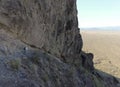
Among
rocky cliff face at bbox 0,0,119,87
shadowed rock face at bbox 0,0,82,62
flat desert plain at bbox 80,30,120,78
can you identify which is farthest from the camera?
flat desert plain at bbox 80,30,120,78

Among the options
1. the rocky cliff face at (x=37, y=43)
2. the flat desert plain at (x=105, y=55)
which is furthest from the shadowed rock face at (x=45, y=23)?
the flat desert plain at (x=105, y=55)

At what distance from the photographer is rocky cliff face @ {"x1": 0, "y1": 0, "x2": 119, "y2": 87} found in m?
9.81

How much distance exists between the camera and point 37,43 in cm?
1384

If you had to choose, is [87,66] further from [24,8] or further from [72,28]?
[24,8]

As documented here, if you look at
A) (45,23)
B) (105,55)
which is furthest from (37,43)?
(105,55)

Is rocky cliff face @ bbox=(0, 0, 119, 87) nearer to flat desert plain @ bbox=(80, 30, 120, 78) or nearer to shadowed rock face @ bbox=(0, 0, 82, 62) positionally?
shadowed rock face @ bbox=(0, 0, 82, 62)

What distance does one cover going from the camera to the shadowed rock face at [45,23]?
472 inches

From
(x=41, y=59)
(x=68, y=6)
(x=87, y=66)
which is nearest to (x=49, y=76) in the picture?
(x=41, y=59)

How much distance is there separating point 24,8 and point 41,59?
2.43m

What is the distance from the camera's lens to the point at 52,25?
53.3 ft

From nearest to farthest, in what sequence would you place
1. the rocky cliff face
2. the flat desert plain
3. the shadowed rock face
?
the rocky cliff face, the shadowed rock face, the flat desert plain

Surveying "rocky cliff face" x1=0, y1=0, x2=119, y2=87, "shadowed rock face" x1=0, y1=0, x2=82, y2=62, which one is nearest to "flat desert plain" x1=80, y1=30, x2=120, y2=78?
"shadowed rock face" x1=0, y1=0, x2=82, y2=62

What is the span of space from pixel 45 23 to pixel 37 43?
1747 mm

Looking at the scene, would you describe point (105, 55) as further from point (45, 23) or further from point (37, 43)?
point (37, 43)
